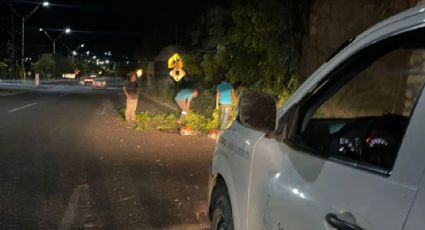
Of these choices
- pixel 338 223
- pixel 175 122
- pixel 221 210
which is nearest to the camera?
pixel 338 223

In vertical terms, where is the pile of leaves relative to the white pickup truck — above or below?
below

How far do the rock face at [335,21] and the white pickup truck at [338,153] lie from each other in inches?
225

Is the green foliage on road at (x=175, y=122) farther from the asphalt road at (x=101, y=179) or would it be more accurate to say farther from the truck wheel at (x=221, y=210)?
the truck wheel at (x=221, y=210)

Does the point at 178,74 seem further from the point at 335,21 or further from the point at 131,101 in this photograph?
the point at 335,21

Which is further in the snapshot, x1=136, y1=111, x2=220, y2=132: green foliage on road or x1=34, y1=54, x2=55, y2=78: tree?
x1=34, y1=54, x2=55, y2=78: tree

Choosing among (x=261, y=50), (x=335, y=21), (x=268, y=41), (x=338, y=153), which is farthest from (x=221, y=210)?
(x=261, y=50)

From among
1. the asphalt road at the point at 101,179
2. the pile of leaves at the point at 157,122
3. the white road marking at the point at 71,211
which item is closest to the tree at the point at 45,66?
the pile of leaves at the point at 157,122

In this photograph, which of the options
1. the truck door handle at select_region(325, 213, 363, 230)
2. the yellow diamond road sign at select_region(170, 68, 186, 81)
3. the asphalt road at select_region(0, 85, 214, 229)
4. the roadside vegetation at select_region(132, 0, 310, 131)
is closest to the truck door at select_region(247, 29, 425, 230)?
the truck door handle at select_region(325, 213, 363, 230)

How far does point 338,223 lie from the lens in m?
2.19

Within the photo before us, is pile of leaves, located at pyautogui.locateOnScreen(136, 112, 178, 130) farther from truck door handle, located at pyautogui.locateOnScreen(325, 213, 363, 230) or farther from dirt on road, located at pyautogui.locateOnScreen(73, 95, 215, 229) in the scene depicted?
truck door handle, located at pyautogui.locateOnScreen(325, 213, 363, 230)

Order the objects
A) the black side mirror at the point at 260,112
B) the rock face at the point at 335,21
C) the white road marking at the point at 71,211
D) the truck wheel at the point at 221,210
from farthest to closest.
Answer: the rock face at the point at 335,21 < the white road marking at the point at 71,211 < the truck wheel at the point at 221,210 < the black side mirror at the point at 260,112

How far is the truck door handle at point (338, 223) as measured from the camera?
2108 mm

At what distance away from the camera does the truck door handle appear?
2108 mm

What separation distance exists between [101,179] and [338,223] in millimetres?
7140
